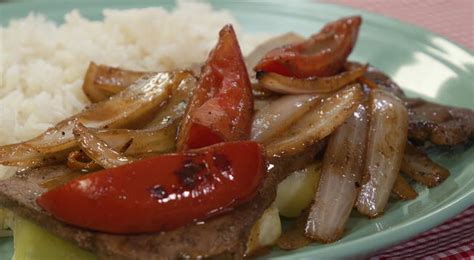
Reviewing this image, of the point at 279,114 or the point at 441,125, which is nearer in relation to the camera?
the point at 279,114

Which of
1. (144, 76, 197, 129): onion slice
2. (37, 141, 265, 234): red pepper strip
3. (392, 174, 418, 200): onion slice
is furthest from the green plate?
(144, 76, 197, 129): onion slice

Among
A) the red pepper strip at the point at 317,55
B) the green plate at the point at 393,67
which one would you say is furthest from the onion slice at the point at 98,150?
the red pepper strip at the point at 317,55

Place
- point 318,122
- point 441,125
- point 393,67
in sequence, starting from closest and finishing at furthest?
point 318,122 < point 441,125 < point 393,67

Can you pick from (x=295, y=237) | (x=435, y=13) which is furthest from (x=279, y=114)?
(x=435, y=13)

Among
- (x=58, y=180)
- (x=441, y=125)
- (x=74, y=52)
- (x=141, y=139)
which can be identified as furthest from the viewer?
(x=74, y=52)

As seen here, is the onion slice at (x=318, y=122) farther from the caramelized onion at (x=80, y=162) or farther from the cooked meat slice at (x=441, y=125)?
the caramelized onion at (x=80, y=162)

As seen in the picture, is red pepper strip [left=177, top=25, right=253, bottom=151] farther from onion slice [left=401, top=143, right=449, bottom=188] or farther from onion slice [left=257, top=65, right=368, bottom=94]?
onion slice [left=401, top=143, right=449, bottom=188]

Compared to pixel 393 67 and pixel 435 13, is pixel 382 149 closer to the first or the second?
pixel 393 67

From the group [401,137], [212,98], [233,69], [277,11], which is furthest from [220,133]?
[277,11]
